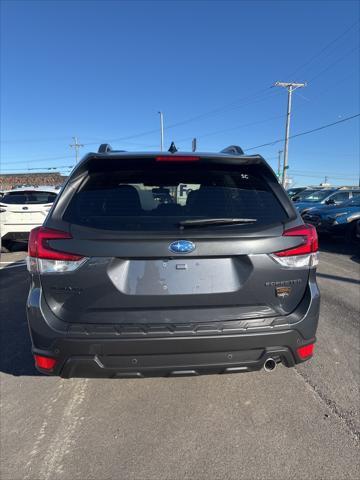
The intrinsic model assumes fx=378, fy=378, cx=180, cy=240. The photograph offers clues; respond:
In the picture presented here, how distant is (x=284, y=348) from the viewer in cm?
Answer: 242

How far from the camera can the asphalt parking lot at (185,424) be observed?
2.37 meters

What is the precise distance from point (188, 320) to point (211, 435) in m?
0.97

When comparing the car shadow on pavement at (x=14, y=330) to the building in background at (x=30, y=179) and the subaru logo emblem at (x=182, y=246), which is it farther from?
the building in background at (x=30, y=179)

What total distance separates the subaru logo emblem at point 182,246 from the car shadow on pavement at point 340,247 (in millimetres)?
7824

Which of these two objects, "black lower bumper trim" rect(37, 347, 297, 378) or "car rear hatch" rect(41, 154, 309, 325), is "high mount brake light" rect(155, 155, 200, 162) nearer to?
"car rear hatch" rect(41, 154, 309, 325)

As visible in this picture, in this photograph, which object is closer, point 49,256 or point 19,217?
point 49,256

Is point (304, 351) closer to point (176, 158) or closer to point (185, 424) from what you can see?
point (185, 424)

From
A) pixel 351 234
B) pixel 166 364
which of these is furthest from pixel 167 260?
pixel 351 234

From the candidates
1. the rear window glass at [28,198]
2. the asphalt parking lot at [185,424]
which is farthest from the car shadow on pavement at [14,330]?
the rear window glass at [28,198]

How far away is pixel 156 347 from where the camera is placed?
2.29 m

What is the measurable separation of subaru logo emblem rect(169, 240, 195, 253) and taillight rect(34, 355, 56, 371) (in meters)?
1.02

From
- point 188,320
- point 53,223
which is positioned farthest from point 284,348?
point 53,223

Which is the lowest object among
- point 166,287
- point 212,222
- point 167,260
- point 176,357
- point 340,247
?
point 340,247

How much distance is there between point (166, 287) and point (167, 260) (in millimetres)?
163
